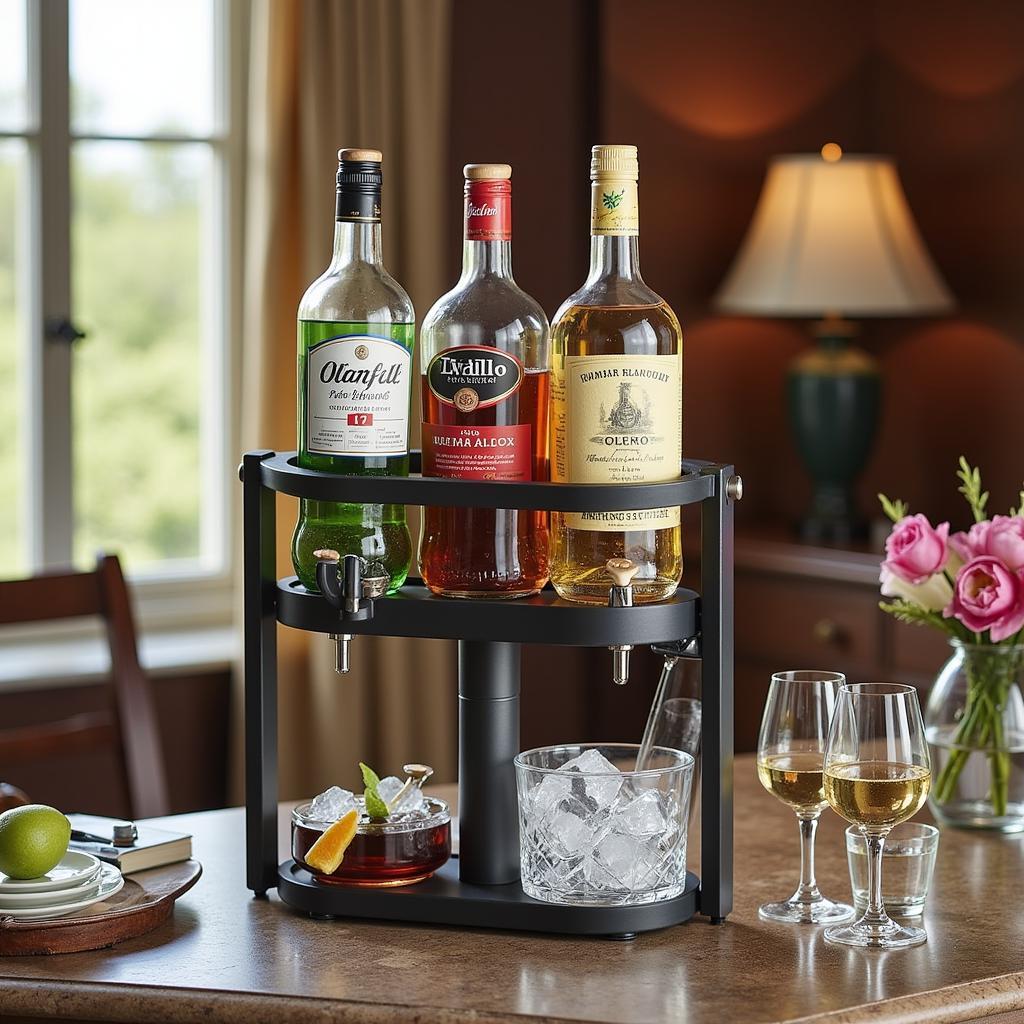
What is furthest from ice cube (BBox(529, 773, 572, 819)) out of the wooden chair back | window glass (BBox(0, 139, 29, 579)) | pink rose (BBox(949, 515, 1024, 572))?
window glass (BBox(0, 139, 29, 579))

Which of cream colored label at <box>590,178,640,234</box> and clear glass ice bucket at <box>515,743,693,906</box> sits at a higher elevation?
cream colored label at <box>590,178,640,234</box>

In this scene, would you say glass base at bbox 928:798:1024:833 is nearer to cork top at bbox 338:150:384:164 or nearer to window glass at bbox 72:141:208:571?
cork top at bbox 338:150:384:164

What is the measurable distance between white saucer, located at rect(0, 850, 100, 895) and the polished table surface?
0.21 feet

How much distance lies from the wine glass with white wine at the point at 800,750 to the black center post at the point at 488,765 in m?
0.22

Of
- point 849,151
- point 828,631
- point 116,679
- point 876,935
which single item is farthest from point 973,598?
point 849,151

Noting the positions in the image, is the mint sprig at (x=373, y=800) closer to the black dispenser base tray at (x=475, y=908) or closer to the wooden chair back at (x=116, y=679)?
the black dispenser base tray at (x=475, y=908)

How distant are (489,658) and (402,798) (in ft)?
0.49

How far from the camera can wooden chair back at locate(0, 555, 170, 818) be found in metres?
2.29

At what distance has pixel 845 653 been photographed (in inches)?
135

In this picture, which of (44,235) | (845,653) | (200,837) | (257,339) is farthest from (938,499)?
(200,837)

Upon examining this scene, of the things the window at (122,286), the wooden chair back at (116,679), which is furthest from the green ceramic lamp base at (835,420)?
the wooden chair back at (116,679)

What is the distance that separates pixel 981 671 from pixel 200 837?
836 mm

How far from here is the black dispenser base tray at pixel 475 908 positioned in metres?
1.36

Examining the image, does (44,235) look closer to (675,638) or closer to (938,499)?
(938,499)
